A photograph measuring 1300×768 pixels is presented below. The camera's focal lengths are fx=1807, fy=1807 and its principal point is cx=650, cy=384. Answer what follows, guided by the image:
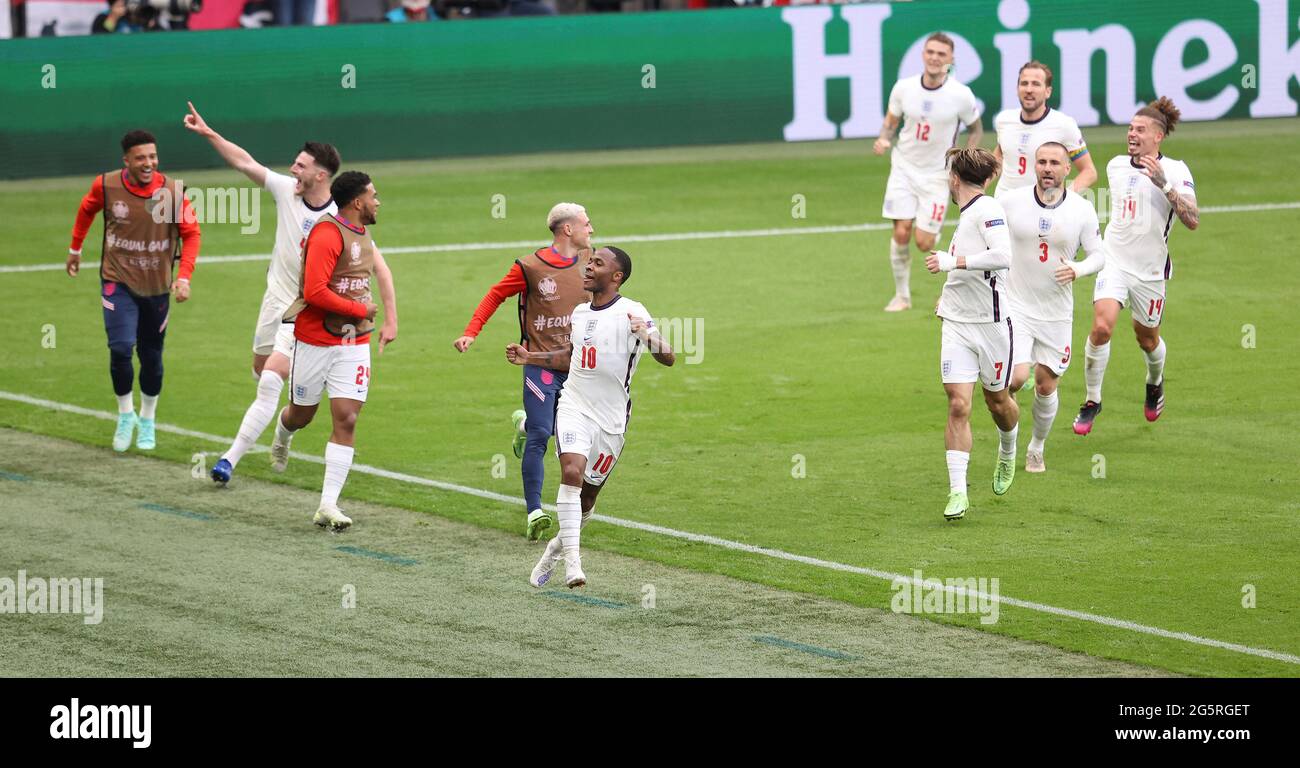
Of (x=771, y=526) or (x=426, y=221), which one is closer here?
(x=771, y=526)

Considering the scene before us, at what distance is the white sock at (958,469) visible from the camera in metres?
12.3

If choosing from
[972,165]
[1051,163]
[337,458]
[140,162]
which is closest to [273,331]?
[140,162]

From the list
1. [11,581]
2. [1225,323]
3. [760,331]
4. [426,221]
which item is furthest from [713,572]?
[426,221]

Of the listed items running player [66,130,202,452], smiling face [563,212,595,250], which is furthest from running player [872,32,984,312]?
running player [66,130,202,452]

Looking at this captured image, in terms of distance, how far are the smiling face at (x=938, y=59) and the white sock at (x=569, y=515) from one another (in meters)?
9.50

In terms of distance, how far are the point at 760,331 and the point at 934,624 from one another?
8.50 meters

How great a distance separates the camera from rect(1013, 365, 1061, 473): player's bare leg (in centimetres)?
1343

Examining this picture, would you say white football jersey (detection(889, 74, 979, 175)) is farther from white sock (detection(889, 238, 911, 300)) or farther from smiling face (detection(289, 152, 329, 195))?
smiling face (detection(289, 152, 329, 195))

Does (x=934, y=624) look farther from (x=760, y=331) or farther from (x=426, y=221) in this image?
(x=426, y=221)

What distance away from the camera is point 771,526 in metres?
12.4

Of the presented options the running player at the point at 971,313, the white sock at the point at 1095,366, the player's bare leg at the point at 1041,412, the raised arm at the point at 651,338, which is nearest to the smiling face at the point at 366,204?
the raised arm at the point at 651,338

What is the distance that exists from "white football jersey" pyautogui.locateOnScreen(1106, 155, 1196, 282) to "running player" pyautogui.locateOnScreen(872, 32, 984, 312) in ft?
14.0

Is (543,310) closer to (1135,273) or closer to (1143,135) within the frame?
(1143,135)

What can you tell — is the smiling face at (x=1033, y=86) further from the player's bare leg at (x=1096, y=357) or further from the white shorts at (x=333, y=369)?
the white shorts at (x=333, y=369)
